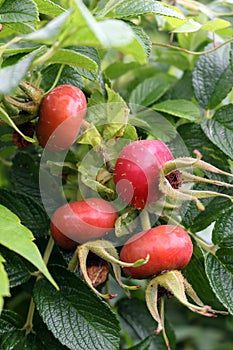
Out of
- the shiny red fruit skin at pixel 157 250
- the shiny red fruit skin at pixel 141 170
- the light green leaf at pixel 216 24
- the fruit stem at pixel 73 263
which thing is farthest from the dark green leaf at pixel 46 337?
the light green leaf at pixel 216 24

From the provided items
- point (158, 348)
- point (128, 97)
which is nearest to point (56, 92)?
→ point (128, 97)

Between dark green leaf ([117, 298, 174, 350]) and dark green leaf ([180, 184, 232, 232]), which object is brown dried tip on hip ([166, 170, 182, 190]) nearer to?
dark green leaf ([180, 184, 232, 232])

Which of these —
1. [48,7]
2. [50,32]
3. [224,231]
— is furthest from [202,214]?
[50,32]

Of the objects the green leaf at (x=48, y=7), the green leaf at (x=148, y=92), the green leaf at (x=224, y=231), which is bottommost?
the green leaf at (x=224, y=231)

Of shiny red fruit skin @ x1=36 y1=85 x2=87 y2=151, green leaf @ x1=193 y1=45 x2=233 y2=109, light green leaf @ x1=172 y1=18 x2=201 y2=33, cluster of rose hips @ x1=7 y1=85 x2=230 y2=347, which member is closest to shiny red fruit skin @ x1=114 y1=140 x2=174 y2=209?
cluster of rose hips @ x1=7 y1=85 x2=230 y2=347

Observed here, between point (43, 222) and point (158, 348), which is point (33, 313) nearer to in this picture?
point (43, 222)

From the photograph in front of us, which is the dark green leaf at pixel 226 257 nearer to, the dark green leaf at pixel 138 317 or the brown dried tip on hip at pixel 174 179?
the brown dried tip on hip at pixel 174 179
